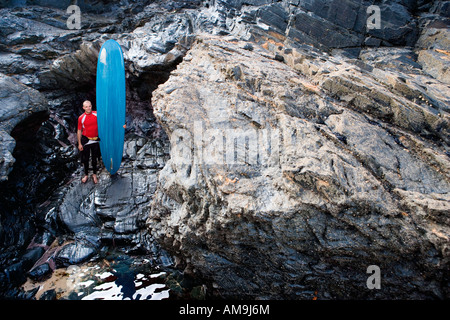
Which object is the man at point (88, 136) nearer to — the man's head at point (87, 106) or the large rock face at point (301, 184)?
the man's head at point (87, 106)

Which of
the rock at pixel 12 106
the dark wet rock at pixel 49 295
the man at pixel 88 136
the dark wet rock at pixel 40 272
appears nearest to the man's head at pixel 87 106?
the man at pixel 88 136

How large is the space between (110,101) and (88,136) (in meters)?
0.86

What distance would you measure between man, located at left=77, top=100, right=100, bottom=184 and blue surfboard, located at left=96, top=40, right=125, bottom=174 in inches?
6.8

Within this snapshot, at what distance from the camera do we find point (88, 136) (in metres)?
5.64

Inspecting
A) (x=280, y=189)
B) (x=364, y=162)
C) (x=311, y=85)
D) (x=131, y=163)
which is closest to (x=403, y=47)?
(x=311, y=85)

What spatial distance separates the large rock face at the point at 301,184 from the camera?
2.87 m

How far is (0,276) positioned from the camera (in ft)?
13.3

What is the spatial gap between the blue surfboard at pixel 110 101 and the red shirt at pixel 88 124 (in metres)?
0.15

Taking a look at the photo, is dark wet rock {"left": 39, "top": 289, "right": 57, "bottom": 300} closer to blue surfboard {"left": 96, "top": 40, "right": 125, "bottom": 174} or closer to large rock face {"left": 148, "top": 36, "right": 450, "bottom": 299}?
large rock face {"left": 148, "top": 36, "right": 450, "bottom": 299}

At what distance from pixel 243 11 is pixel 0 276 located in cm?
648

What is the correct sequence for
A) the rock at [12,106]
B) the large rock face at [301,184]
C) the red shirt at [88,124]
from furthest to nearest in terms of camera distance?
the red shirt at [88,124] < the rock at [12,106] < the large rock face at [301,184]

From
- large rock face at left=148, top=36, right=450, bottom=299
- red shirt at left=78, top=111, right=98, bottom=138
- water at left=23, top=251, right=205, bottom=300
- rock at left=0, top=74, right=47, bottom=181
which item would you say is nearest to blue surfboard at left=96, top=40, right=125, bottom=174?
red shirt at left=78, top=111, right=98, bottom=138

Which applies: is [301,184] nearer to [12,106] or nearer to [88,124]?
[88,124]

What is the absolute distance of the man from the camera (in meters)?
5.51
